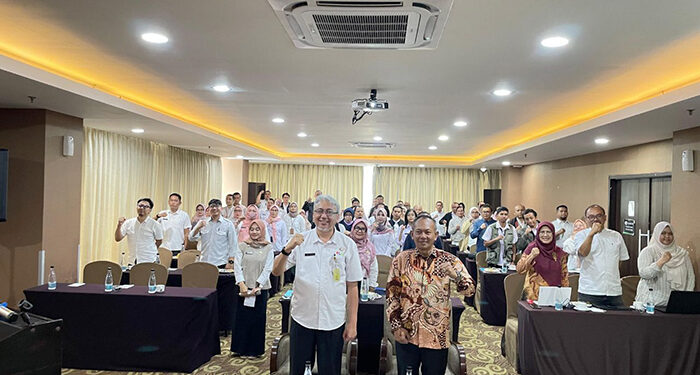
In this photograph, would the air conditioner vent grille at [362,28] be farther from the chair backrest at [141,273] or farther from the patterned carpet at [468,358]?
the chair backrest at [141,273]

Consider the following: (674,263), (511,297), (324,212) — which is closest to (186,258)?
(324,212)

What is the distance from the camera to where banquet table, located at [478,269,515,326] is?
6156mm

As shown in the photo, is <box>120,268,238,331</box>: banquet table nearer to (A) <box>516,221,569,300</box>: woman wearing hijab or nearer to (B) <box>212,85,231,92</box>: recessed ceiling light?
(B) <box>212,85,231,92</box>: recessed ceiling light

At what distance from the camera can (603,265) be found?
14.8 feet

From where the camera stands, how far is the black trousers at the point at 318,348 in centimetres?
291

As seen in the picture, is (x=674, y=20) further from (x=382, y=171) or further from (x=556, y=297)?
(x=382, y=171)

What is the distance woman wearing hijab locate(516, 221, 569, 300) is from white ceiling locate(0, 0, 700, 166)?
1.67m

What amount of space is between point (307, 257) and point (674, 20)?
2992mm

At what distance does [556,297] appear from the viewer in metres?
4.07

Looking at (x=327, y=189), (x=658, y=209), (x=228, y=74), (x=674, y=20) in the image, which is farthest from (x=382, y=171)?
(x=674, y=20)

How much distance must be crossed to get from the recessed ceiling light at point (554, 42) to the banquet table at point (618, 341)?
7.48 ft

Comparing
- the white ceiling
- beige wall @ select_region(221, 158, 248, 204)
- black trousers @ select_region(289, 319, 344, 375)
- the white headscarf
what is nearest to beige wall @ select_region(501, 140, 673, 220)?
the white ceiling

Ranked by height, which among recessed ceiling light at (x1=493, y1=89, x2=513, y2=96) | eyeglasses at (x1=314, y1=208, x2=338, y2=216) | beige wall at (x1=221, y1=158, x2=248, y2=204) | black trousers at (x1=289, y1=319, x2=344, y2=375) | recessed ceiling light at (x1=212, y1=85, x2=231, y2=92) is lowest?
black trousers at (x1=289, y1=319, x2=344, y2=375)

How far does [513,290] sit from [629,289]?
1411 mm
